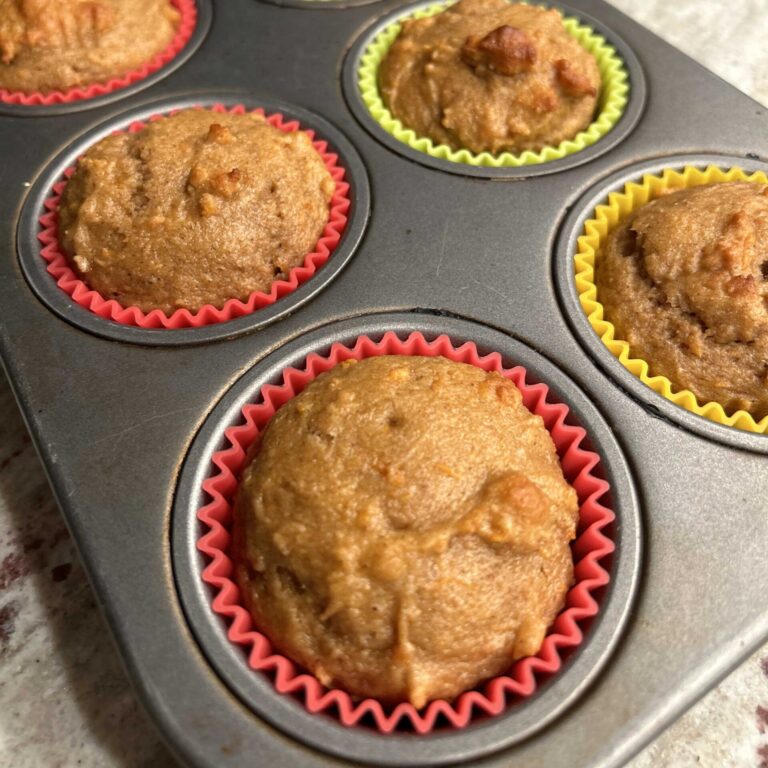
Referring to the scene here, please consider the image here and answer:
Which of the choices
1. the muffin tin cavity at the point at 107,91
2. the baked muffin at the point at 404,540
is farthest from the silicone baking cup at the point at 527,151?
the baked muffin at the point at 404,540

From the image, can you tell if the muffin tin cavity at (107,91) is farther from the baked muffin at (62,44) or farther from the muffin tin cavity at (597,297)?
the muffin tin cavity at (597,297)

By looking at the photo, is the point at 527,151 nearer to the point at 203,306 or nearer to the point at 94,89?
the point at 203,306

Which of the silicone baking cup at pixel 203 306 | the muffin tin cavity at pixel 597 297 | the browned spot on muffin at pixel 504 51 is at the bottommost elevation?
the silicone baking cup at pixel 203 306

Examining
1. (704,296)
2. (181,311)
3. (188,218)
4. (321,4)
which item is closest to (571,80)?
(704,296)

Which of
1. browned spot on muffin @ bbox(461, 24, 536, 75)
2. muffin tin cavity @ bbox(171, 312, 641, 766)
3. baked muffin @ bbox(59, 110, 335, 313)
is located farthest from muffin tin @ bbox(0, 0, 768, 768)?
browned spot on muffin @ bbox(461, 24, 536, 75)

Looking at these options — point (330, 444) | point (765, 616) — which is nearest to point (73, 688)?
point (330, 444)

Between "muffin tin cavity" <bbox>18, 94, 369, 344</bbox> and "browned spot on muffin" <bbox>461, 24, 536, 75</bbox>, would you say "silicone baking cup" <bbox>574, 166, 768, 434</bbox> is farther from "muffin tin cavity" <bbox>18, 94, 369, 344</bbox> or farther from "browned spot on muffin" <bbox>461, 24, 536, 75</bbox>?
"muffin tin cavity" <bbox>18, 94, 369, 344</bbox>

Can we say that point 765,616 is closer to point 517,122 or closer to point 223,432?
point 223,432
